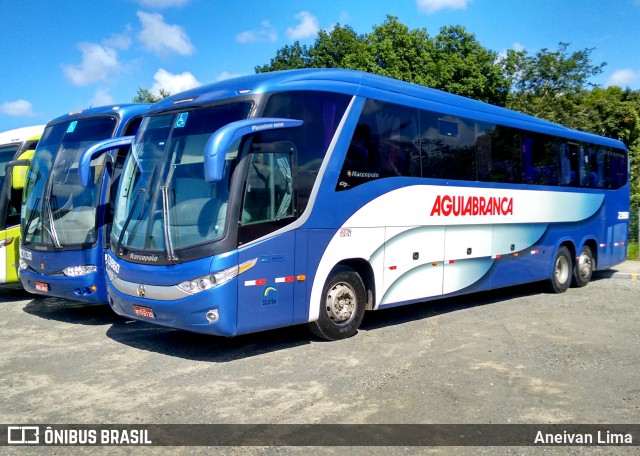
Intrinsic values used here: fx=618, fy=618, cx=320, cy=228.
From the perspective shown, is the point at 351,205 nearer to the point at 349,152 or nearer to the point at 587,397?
the point at 349,152

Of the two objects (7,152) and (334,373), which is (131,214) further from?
(7,152)

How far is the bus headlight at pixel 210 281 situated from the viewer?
276 inches

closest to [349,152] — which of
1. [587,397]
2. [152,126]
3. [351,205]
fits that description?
[351,205]

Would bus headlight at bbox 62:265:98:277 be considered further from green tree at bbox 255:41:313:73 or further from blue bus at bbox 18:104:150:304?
green tree at bbox 255:41:313:73

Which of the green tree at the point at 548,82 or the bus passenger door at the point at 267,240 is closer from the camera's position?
the bus passenger door at the point at 267,240

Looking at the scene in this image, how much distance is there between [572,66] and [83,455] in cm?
3487

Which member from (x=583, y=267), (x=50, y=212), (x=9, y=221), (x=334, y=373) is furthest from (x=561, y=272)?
(x=9, y=221)

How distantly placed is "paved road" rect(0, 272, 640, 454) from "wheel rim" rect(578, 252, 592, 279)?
383cm

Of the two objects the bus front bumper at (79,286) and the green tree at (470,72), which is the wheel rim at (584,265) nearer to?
the bus front bumper at (79,286)

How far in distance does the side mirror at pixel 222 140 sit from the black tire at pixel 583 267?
32.2 feet

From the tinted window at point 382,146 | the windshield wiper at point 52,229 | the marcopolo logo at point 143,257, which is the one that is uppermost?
the tinted window at point 382,146

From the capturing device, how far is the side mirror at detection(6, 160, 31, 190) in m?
11.1

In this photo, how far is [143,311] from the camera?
299 inches

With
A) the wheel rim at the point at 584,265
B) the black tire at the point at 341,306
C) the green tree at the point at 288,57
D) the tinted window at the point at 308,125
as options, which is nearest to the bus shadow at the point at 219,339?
the black tire at the point at 341,306
